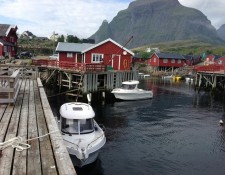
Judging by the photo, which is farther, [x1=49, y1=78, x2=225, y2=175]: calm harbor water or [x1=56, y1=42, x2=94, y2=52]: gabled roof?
[x1=56, y1=42, x2=94, y2=52]: gabled roof

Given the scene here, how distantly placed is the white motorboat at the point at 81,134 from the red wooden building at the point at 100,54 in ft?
90.5

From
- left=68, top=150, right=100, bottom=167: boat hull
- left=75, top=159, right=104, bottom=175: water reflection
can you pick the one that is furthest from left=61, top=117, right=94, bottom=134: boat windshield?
left=75, top=159, right=104, bottom=175: water reflection

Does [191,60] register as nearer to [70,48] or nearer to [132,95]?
[70,48]

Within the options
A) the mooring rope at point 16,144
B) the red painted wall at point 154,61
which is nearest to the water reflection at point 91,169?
the mooring rope at point 16,144

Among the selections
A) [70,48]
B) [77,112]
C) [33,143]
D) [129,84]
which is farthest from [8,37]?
[33,143]

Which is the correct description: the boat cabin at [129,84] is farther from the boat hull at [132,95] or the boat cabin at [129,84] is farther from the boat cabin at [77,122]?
the boat cabin at [77,122]

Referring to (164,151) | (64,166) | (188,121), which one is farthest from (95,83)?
(64,166)

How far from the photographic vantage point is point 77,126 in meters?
14.6

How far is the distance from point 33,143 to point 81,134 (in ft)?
21.7

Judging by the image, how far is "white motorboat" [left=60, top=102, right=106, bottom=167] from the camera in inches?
510

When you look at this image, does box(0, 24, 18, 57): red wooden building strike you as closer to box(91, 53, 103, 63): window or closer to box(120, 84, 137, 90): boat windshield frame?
box(91, 53, 103, 63): window

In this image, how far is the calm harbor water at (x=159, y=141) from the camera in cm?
1582

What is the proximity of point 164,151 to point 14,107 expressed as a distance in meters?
10.6

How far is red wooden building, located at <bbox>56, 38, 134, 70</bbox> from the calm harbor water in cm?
1032
